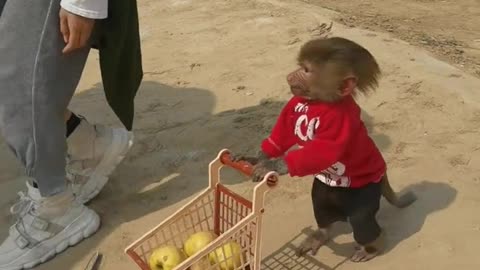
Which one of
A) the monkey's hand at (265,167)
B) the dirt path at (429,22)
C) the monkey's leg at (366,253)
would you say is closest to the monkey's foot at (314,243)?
the monkey's leg at (366,253)

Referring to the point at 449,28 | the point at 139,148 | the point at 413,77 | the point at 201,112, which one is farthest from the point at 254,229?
the point at 449,28

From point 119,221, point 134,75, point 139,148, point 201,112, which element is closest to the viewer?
point 134,75

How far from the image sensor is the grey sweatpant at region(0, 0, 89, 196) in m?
2.43

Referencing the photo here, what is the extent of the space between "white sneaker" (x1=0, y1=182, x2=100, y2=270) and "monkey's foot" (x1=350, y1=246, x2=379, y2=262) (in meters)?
1.03

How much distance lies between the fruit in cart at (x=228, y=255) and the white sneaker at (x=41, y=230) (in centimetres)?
76

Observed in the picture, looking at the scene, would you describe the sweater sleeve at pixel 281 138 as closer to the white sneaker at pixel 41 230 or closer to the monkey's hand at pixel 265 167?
the monkey's hand at pixel 265 167

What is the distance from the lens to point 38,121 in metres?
2.54

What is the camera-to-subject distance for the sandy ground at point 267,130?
277 centimetres

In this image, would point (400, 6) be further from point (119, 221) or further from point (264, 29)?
point (119, 221)

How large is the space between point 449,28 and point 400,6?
65 cm

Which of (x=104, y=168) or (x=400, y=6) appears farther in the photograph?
(x=400, y=6)

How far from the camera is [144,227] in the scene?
2.94m

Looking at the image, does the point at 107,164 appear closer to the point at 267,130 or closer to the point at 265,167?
the point at 267,130

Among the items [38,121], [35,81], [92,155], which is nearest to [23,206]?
[92,155]
